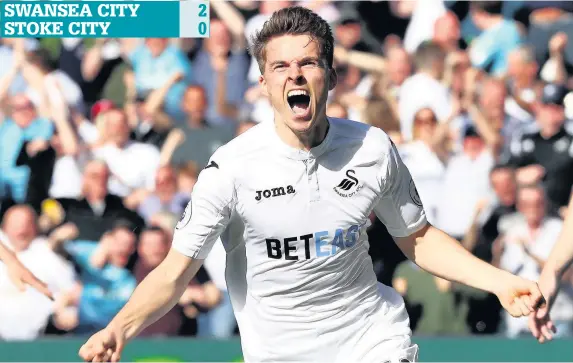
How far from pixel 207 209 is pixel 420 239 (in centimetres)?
99

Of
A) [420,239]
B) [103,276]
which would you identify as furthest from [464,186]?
[420,239]

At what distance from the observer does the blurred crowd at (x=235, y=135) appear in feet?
29.3

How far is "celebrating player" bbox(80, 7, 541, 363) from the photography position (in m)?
4.60

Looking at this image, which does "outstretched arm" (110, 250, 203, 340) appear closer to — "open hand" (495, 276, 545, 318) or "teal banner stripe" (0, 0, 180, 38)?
"open hand" (495, 276, 545, 318)

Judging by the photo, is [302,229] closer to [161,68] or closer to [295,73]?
[295,73]

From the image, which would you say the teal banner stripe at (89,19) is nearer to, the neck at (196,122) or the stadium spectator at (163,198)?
the neck at (196,122)

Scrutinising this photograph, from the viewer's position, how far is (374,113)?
9.20m

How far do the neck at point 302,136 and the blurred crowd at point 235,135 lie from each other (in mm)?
4281

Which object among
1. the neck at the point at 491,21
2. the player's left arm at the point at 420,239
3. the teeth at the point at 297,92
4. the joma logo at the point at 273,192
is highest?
the neck at the point at 491,21

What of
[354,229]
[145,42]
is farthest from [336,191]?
[145,42]

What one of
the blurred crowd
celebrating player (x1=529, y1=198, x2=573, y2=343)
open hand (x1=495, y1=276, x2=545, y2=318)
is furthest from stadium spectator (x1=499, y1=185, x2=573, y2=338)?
open hand (x1=495, y1=276, x2=545, y2=318)

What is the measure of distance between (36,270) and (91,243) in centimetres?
47

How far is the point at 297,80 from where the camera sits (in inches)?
179

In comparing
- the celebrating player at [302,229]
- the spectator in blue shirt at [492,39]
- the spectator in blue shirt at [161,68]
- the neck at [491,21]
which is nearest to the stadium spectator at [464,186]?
the spectator in blue shirt at [492,39]
